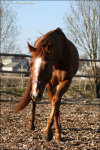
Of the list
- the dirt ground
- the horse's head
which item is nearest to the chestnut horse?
the horse's head

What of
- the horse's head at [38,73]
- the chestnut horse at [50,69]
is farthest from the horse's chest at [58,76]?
→ the horse's head at [38,73]

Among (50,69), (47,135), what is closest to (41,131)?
(47,135)

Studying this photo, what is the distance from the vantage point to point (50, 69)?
2.59 m

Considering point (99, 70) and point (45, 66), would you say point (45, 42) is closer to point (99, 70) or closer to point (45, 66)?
point (45, 66)

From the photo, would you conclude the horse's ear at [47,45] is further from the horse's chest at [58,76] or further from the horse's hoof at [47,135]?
the horse's hoof at [47,135]

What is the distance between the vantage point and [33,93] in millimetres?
2301

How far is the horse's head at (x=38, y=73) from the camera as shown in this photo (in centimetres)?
232

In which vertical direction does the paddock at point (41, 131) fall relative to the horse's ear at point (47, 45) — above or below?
below

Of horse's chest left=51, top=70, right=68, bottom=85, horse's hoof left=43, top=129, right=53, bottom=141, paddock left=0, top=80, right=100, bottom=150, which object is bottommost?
paddock left=0, top=80, right=100, bottom=150

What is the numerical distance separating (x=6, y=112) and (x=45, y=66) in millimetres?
3184

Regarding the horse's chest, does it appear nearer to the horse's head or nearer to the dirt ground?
the horse's head

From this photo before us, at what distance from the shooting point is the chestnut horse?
238cm

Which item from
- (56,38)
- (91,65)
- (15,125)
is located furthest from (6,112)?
(91,65)

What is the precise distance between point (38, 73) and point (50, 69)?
0.84 ft
